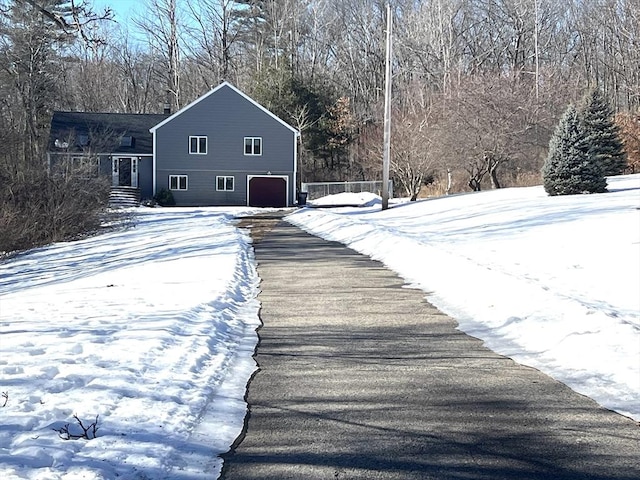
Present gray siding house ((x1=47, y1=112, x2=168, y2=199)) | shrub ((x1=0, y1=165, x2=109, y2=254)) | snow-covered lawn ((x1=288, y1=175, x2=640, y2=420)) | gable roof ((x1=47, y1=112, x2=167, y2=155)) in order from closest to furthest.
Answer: snow-covered lawn ((x1=288, y1=175, x2=640, y2=420)), shrub ((x1=0, y1=165, x2=109, y2=254)), gable roof ((x1=47, y1=112, x2=167, y2=155)), gray siding house ((x1=47, y1=112, x2=168, y2=199))

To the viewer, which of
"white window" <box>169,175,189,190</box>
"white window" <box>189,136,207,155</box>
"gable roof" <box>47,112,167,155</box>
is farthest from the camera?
"white window" <box>169,175,189,190</box>

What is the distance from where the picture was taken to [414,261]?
51.7 feet

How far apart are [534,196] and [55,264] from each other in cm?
1866

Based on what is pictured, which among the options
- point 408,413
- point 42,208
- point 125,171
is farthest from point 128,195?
point 408,413

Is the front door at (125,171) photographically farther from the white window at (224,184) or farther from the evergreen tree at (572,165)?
the evergreen tree at (572,165)

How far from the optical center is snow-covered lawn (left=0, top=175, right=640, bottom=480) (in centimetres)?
507

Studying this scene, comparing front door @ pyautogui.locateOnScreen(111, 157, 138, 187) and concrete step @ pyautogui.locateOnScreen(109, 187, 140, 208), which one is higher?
front door @ pyautogui.locateOnScreen(111, 157, 138, 187)

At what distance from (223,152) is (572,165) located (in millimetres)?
26414

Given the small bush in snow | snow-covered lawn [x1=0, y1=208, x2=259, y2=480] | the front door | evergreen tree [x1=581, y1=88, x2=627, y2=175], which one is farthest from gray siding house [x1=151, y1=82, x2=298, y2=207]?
the small bush in snow

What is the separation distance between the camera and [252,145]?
48.8 metres

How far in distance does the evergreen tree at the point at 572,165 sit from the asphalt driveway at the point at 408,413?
1963cm

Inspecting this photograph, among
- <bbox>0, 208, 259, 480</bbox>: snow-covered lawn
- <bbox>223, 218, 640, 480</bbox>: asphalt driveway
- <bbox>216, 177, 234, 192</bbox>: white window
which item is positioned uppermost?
<bbox>216, 177, 234, 192</bbox>: white window

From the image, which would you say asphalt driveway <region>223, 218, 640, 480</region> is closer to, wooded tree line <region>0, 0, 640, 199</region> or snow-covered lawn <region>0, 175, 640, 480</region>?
snow-covered lawn <region>0, 175, 640, 480</region>

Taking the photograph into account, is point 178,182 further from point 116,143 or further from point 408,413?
point 408,413
